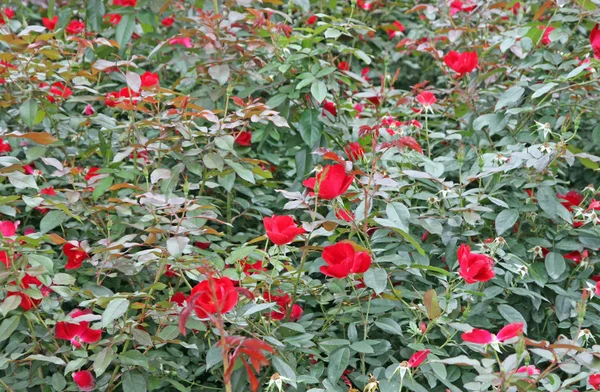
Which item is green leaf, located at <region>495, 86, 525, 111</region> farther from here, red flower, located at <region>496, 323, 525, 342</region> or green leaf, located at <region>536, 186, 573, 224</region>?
red flower, located at <region>496, 323, 525, 342</region>

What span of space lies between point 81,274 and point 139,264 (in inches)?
13.8

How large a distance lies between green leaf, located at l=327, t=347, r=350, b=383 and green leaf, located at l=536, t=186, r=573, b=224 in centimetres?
67

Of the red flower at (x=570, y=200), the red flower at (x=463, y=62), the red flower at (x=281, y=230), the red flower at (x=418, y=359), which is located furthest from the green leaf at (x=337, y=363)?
the red flower at (x=463, y=62)

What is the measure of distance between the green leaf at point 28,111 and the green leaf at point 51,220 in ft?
1.02

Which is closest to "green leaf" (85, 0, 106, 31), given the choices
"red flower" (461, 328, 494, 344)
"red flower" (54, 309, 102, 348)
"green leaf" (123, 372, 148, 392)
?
"red flower" (54, 309, 102, 348)

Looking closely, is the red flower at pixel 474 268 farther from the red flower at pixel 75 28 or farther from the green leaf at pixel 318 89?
the red flower at pixel 75 28

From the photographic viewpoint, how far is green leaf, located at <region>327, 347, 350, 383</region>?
1.46 m

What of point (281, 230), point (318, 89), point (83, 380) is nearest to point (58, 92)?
point (318, 89)

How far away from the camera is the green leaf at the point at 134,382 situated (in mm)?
1526

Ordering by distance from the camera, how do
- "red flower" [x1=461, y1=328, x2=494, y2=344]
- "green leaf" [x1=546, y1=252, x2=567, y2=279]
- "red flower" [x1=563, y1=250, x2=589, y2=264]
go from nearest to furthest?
"red flower" [x1=461, y1=328, x2=494, y2=344]
"green leaf" [x1=546, y1=252, x2=567, y2=279]
"red flower" [x1=563, y1=250, x2=589, y2=264]

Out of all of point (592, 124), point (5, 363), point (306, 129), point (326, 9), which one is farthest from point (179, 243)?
point (326, 9)

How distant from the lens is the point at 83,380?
1.55 m

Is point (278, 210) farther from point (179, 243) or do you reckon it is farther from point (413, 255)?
point (179, 243)

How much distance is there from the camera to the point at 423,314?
164 cm
